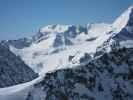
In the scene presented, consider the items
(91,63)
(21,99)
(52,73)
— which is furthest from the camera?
(91,63)

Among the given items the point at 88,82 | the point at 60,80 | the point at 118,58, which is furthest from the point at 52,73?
the point at 118,58

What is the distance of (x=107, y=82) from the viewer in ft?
348

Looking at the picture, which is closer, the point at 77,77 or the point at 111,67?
the point at 77,77

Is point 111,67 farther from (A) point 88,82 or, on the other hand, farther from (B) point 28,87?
(B) point 28,87

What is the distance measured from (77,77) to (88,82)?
3922 mm

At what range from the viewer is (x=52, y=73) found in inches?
3846

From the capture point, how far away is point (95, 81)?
102688 mm

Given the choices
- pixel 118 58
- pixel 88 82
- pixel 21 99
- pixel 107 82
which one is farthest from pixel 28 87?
pixel 118 58

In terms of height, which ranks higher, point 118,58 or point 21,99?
point 118,58

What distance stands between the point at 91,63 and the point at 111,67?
821 centimetres

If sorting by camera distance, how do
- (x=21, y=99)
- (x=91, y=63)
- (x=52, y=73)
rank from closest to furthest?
(x=21, y=99) < (x=52, y=73) < (x=91, y=63)

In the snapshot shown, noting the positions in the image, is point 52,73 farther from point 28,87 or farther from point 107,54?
point 107,54

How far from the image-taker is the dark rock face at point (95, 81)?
3706 inches

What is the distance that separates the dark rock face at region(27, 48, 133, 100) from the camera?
9412 centimetres
